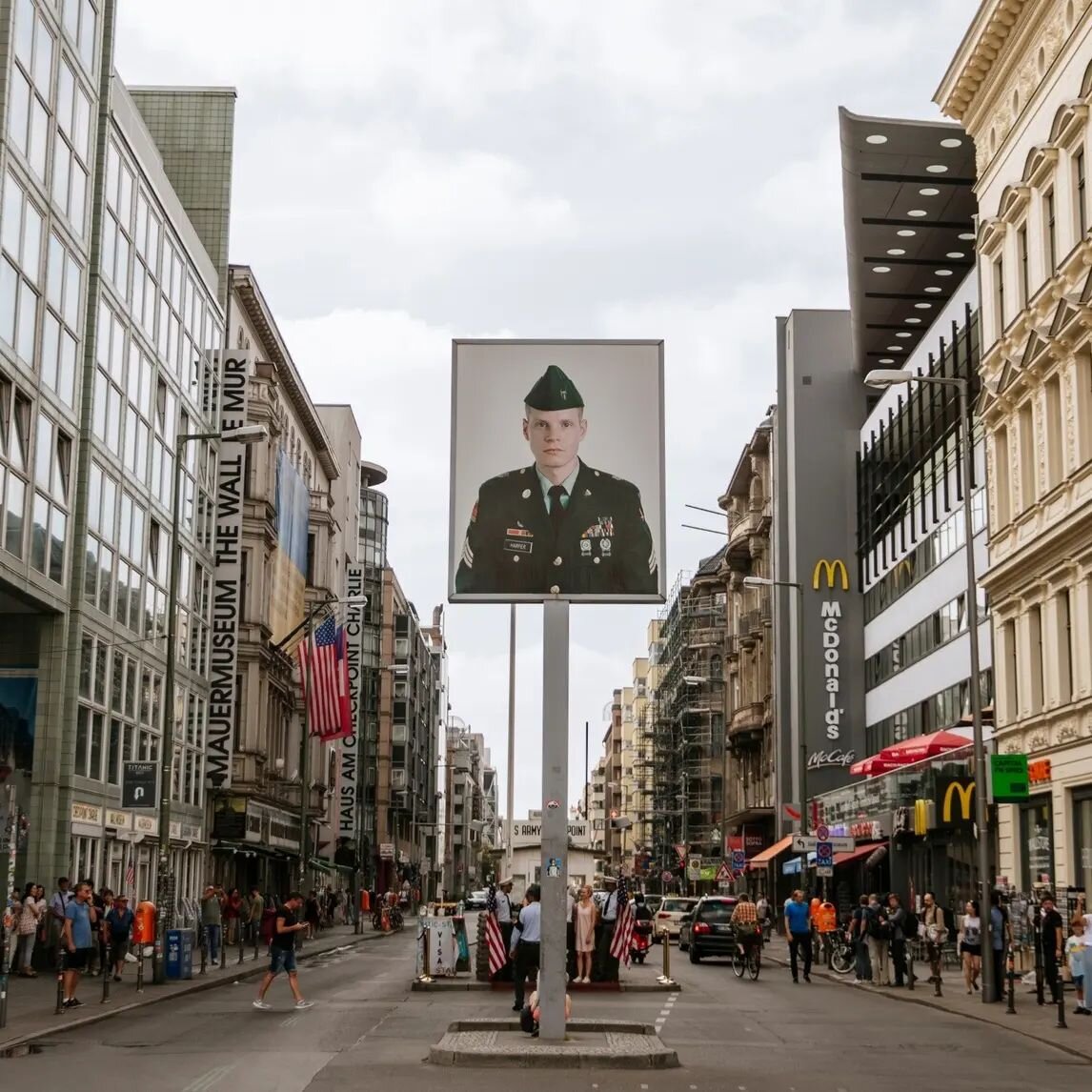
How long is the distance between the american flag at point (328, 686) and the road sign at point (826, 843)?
14120mm

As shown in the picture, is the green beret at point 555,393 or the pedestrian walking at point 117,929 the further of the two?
the pedestrian walking at point 117,929

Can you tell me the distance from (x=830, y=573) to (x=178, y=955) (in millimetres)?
40847

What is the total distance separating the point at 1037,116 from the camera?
35844 millimetres

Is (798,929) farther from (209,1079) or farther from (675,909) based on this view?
(209,1079)

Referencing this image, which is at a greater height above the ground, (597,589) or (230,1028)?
(597,589)

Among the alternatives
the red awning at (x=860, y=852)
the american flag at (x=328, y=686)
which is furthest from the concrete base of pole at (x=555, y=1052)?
the red awning at (x=860, y=852)

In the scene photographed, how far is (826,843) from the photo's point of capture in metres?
42.5

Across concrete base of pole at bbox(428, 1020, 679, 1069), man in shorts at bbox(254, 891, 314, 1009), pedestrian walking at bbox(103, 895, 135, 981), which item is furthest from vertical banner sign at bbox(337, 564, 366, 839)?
concrete base of pole at bbox(428, 1020, 679, 1069)

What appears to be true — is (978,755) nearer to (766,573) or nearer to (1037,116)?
(1037,116)

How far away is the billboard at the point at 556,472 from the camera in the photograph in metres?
19.6

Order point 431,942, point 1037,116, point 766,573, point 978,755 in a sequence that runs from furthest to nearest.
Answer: point 766,573 < point 1037,116 < point 431,942 < point 978,755

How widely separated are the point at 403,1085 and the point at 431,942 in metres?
17.0

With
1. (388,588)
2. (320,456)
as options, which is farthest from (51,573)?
(388,588)

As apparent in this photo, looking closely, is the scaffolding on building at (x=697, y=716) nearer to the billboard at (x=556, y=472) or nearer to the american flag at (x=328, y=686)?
the american flag at (x=328, y=686)
